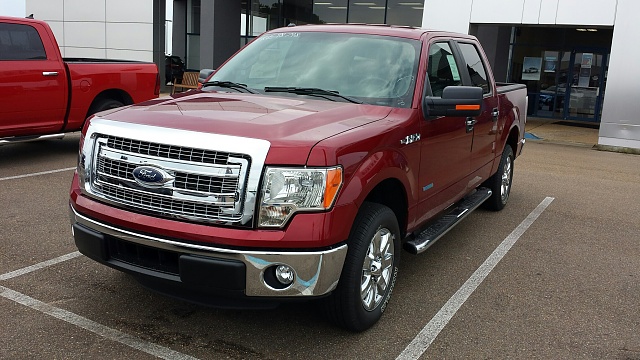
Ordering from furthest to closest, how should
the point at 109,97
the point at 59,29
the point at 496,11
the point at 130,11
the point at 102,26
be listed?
the point at 59,29
the point at 102,26
the point at 130,11
the point at 496,11
the point at 109,97

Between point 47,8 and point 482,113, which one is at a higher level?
point 47,8

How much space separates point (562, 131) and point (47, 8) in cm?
1955

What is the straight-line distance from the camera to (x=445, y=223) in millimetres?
4809

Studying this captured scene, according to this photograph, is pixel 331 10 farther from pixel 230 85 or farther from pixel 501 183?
pixel 230 85

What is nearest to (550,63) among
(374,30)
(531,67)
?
(531,67)

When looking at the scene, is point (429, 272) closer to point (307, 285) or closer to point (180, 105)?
point (307, 285)

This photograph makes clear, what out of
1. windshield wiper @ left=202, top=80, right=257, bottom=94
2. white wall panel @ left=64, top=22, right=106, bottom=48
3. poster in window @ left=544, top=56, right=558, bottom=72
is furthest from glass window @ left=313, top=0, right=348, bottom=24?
windshield wiper @ left=202, top=80, right=257, bottom=94

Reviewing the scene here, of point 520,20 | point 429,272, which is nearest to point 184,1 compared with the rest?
point 520,20

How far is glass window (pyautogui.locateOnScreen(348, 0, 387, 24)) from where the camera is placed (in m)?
20.0

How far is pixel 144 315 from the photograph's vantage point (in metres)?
3.76

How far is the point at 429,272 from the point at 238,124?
2.32 m

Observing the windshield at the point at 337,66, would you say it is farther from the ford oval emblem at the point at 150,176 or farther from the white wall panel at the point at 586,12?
the white wall panel at the point at 586,12

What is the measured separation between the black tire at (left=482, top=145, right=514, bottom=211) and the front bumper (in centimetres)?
386

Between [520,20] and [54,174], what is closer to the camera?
[54,174]
